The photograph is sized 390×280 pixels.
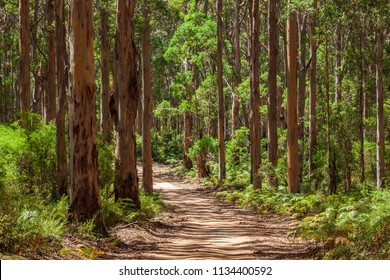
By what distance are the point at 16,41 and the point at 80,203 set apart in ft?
121

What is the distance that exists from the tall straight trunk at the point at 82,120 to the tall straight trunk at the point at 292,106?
10.1 metres

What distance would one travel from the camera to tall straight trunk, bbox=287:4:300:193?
19531 mm

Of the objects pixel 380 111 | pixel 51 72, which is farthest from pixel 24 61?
pixel 380 111

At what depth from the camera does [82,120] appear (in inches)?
413

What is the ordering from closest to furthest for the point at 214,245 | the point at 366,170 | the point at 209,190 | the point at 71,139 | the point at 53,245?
the point at 53,245 < the point at 71,139 < the point at 214,245 < the point at 209,190 < the point at 366,170

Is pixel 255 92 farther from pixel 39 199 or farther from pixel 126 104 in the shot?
pixel 39 199

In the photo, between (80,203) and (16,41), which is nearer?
(80,203)

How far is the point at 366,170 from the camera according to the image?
101 feet

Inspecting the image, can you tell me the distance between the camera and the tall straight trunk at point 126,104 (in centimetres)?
1523

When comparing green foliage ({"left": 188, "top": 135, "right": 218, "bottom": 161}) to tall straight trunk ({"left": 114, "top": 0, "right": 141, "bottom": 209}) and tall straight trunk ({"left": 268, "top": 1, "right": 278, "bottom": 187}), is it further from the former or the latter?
tall straight trunk ({"left": 114, "top": 0, "right": 141, "bottom": 209})

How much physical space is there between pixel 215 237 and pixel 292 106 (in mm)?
7932

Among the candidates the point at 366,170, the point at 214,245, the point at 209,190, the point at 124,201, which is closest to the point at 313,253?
the point at 214,245

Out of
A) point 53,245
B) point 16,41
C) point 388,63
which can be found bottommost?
point 53,245
